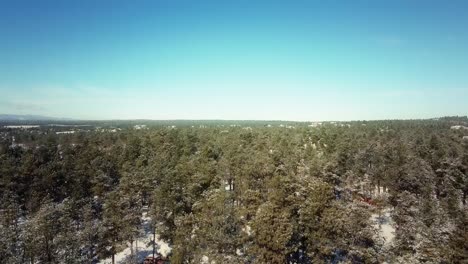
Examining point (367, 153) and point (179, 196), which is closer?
point (179, 196)

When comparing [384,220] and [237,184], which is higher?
[237,184]

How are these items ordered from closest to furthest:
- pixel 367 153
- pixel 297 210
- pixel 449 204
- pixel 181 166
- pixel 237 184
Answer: pixel 297 210, pixel 449 204, pixel 237 184, pixel 181 166, pixel 367 153

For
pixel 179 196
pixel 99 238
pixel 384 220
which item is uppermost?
pixel 179 196

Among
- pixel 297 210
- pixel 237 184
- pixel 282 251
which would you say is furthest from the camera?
pixel 237 184

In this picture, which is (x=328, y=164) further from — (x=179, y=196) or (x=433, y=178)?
(x=179, y=196)

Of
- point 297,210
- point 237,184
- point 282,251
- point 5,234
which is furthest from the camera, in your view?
point 237,184

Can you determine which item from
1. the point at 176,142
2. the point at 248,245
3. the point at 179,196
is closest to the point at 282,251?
the point at 248,245

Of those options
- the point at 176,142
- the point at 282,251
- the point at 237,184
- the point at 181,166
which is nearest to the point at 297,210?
the point at 282,251

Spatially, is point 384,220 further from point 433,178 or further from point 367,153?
point 367,153

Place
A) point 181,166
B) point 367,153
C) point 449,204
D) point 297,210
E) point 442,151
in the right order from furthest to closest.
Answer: point 367,153
point 442,151
point 181,166
point 449,204
point 297,210
